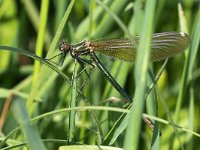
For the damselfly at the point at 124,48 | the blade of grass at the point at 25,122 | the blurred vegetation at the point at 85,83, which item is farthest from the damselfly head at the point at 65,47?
the blade of grass at the point at 25,122

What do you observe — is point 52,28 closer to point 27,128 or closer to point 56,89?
point 56,89

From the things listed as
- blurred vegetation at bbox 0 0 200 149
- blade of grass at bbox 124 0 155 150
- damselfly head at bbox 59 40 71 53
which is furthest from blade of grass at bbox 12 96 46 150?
damselfly head at bbox 59 40 71 53

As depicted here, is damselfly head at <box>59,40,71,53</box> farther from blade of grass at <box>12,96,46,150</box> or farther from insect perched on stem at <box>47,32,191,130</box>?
blade of grass at <box>12,96,46,150</box>

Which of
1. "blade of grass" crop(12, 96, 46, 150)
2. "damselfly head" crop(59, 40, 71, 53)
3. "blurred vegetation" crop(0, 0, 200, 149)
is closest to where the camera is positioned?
"blade of grass" crop(12, 96, 46, 150)

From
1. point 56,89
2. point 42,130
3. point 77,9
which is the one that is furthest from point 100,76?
point 77,9

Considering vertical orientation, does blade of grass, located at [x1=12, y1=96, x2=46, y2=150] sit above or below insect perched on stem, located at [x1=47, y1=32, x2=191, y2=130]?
below

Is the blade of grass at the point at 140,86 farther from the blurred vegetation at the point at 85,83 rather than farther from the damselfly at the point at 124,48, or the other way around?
the damselfly at the point at 124,48

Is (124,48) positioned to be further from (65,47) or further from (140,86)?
(140,86)

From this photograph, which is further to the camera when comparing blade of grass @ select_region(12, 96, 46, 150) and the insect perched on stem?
the insect perched on stem

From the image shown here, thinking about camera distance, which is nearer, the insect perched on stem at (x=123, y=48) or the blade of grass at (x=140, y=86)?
the blade of grass at (x=140, y=86)
